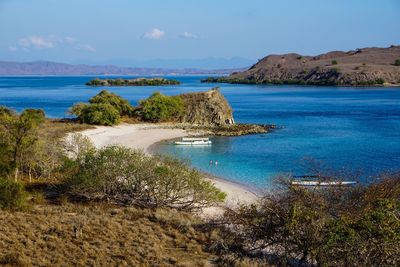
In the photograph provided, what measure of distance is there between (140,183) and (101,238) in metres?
7.51

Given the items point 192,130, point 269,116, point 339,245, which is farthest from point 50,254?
point 269,116

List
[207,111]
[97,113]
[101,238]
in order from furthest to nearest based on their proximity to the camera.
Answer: [207,111], [97,113], [101,238]

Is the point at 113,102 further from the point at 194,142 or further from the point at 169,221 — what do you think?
the point at 169,221

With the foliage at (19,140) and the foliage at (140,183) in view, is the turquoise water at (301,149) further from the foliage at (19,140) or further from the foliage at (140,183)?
the foliage at (19,140)

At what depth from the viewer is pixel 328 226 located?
1577 centimetres

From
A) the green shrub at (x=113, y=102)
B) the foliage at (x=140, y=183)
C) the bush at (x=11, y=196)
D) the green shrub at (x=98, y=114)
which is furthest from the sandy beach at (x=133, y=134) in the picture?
the bush at (x=11, y=196)

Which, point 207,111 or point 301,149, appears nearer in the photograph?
point 301,149

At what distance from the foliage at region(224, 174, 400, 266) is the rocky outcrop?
52.3 m

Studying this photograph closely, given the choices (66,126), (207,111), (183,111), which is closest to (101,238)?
(66,126)

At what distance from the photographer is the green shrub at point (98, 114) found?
6575 cm

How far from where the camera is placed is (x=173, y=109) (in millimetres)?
73250

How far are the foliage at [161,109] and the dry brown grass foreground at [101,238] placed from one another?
156ft

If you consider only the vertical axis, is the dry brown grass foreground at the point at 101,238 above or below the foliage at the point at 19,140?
below

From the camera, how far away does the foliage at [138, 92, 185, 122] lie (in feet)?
237
